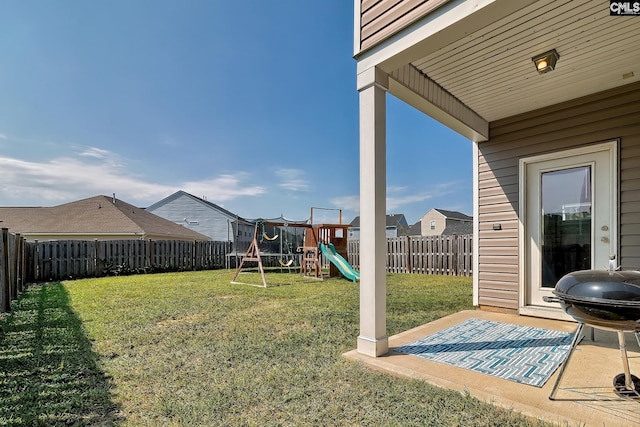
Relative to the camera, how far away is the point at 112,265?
→ 386 inches

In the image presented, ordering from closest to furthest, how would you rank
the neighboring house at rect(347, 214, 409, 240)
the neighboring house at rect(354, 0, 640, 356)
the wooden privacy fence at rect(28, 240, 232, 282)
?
the neighboring house at rect(354, 0, 640, 356), the wooden privacy fence at rect(28, 240, 232, 282), the neighboring house at rect(347, 214, 409, 240)

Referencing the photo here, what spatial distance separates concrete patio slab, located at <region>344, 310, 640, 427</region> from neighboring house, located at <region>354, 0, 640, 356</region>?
0.33 metres

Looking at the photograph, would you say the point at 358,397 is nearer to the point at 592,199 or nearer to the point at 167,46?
the point at 592,199

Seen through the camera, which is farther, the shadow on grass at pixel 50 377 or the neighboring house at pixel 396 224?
the neighboring house at pixel 396 224

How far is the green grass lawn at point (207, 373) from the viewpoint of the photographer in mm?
1700

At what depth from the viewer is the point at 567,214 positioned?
3.80m

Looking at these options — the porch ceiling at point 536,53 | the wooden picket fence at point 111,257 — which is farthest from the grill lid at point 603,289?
the wooden picket fence at point 111,257

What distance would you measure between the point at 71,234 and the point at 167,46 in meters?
9.58

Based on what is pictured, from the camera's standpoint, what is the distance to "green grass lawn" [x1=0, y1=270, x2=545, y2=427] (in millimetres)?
1700

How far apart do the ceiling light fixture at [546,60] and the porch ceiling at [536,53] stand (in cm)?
5

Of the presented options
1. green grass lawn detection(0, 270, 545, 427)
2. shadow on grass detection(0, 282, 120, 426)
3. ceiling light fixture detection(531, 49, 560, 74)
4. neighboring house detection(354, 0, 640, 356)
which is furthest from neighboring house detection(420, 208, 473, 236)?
shadow on grass detection(0, 282, 120, 426)

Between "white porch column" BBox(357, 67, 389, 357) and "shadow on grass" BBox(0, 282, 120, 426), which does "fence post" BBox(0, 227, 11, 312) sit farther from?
"white porch column" BBox(357, 67, 389, 357)

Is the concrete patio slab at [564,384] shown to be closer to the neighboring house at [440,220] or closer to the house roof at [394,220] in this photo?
the neighboring house at [440,220]

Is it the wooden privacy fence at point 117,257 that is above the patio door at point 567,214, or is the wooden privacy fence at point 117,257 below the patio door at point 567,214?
below
